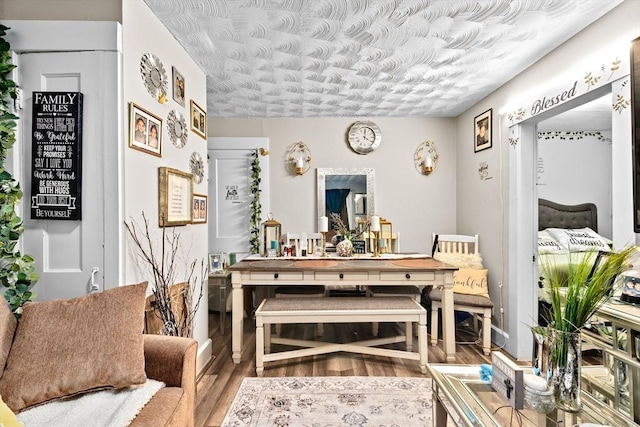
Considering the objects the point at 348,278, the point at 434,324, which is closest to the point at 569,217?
the point at 434,324

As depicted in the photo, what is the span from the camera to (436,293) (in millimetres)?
3213

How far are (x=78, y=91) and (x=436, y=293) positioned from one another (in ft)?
10.4

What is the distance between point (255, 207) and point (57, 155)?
2448 mm

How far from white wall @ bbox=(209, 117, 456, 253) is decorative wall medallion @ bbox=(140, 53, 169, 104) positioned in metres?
2.05

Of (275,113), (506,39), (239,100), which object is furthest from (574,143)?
(239,100)

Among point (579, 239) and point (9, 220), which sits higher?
point (9, 220)

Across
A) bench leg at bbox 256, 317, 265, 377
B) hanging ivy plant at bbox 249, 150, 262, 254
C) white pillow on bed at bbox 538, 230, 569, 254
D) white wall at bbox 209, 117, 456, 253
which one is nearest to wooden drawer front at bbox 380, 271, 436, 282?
bench leg at bbox 256, 317, 265, 377

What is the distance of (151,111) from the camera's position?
6.54ft

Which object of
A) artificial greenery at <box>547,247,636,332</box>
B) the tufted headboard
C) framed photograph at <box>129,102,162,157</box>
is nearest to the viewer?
artificial greenery at <box>547,247,636,332</box>

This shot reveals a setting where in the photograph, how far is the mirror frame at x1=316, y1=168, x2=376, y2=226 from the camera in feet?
13.5

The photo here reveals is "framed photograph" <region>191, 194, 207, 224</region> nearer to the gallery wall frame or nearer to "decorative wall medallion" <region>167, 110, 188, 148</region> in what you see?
the gallery wall frame

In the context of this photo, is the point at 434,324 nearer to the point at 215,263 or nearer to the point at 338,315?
the point at 338,315

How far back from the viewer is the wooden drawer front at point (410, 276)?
2.76 m

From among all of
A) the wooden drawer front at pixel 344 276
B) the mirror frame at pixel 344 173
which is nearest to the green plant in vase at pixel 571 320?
the wooden drawer front at pixel 344 276
